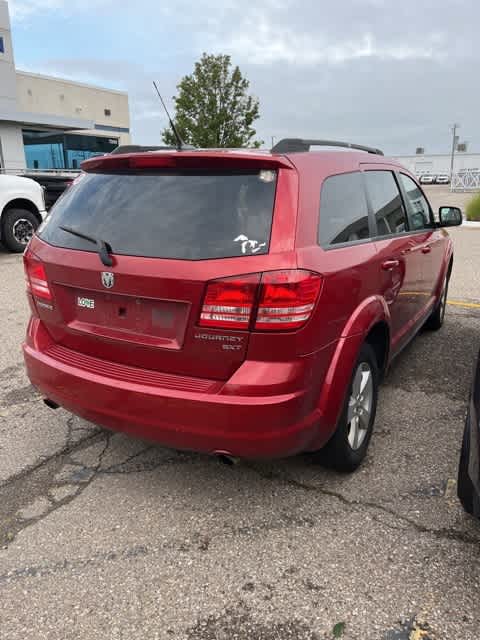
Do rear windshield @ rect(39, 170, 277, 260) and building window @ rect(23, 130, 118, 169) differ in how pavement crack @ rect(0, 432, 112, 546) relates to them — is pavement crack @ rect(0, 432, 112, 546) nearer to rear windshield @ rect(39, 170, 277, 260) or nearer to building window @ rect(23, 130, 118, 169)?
rear windshield @ rect(39, 170, 277, 260)

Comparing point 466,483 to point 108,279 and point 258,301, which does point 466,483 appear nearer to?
point 258,301

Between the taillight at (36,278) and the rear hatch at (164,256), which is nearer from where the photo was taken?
the rear hatch at (164,256)

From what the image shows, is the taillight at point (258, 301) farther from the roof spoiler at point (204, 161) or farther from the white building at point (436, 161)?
the white building at point (436, 161)

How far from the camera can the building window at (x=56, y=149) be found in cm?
3018

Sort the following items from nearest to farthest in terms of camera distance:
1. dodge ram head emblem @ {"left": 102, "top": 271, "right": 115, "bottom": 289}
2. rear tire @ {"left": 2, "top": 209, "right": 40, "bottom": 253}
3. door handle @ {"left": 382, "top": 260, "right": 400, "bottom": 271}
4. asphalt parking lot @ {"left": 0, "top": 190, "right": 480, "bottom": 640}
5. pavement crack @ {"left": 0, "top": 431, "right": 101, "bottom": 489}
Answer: asphalt parking lot @ {"left": 0, "top": 190, "right": 480, "bottom": 640} < dodge ram head emblem @ {"left": 102, "top": 271, "right": 115, "bottom": 289} < pavement crack @ {"left": 0, "top": 431, "right": 101, "bottom": 489} < door handle @ {"left": 382, "top": 260, "right": 400, "bottom": 271} < rear tire @ {"left": 2, "top": 209, "right": 40, "bottom": 253}

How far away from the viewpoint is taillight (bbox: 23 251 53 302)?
8.95 feet

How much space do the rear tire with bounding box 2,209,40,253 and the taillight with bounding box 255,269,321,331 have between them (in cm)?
936

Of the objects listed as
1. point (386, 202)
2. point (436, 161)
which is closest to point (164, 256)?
point (386, 202)

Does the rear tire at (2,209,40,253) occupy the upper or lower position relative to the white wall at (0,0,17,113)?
lower

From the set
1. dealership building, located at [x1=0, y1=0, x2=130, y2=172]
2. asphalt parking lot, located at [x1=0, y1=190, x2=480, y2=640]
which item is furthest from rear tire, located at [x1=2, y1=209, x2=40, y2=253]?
asphalt parking lot, located at [x1=0, y1=190, x2=480, y2=640]

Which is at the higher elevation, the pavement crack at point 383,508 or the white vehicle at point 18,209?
the white vehicle at point 18,209

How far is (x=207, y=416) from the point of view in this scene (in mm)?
2260

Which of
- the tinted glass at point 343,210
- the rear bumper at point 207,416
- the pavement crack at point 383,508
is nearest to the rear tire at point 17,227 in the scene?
the rear bumper at point 207,416

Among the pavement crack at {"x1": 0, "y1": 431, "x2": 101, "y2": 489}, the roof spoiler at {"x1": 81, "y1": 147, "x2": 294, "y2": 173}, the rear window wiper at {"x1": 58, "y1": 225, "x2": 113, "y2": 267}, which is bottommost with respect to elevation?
the pavement crack at {"x1": 0, "y1": 431, "x2": 101, "y2": 489}
